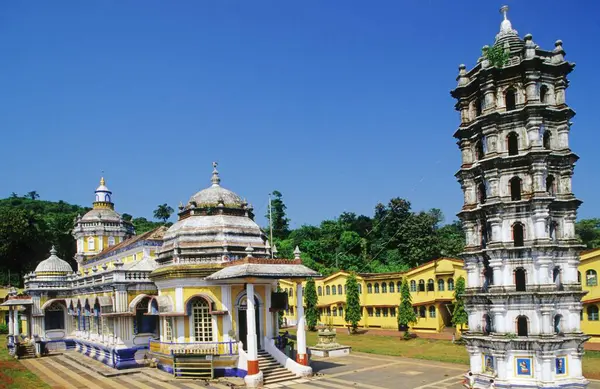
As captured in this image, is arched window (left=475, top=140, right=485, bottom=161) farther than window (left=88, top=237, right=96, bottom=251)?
No

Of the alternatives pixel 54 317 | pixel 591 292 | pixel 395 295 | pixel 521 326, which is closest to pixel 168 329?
pixel 521 326

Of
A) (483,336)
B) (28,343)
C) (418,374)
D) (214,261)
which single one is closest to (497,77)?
(483,336)

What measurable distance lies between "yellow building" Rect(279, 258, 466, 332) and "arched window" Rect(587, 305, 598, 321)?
9.17 meters

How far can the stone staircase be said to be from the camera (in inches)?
984

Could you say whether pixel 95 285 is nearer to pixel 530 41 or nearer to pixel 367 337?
pixel 367 337

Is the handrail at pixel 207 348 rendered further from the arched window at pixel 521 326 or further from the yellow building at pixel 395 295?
the yellow building at pixel 395 295

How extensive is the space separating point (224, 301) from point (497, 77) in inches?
→ 638

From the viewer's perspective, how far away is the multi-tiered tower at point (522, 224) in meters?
19.5

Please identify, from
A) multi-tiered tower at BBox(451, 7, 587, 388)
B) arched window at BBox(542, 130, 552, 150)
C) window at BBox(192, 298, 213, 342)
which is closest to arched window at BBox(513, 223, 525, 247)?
multi-tiered tower at BBox(451, 7, 587, 388)

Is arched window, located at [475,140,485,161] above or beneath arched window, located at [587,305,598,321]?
above

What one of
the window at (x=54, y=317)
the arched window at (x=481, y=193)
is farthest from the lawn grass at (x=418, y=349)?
the window at (x=54, y=317)

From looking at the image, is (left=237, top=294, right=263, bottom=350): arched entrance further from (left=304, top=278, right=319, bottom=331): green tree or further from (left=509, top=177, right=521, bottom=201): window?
(left=304, top=278, right=319, bottom=331): green tree

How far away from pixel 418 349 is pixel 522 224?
17.0 m

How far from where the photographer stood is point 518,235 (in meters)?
20.8
